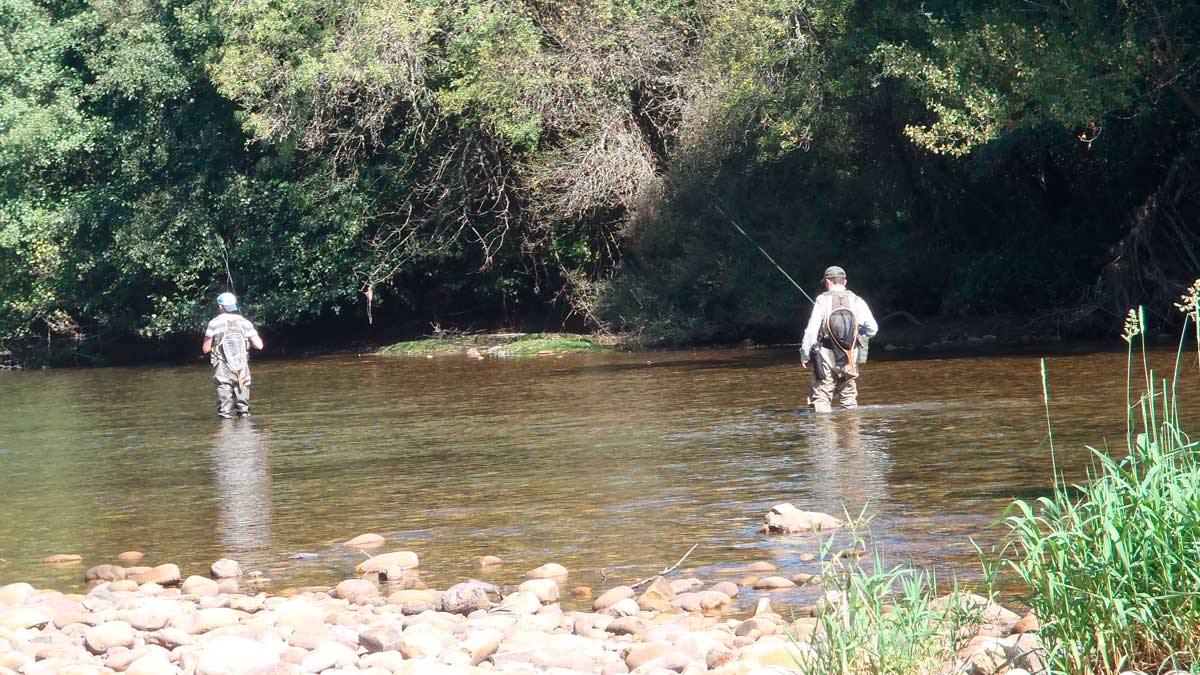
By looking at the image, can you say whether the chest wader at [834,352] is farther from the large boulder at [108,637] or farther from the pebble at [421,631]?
the large boulder at [108,637]

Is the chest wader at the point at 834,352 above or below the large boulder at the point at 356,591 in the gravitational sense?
above

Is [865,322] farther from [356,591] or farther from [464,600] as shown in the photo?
[464,600]

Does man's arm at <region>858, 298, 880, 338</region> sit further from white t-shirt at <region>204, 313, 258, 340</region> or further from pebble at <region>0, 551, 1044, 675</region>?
white t-shirt at <region>204, 313, 258, 340</region>

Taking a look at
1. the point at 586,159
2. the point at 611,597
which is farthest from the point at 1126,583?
the point at 586,159

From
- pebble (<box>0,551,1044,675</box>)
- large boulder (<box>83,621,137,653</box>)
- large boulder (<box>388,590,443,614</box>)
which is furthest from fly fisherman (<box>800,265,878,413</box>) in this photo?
large boulder (<box>83,621,137,653</box>)

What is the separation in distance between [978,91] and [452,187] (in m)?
13.6

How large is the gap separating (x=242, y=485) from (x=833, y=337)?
239 inches

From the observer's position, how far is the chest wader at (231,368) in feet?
58.6

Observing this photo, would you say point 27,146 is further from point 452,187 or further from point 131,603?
point 131,603

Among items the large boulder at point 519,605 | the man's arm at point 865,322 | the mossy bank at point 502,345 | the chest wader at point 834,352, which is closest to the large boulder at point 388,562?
the large boulder at point 519,605

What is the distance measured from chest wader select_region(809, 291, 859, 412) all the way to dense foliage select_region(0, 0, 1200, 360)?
5.72 metres

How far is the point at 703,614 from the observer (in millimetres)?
7320

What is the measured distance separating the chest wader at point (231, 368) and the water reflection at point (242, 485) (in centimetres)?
72

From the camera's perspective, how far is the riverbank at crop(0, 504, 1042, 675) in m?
5.61
